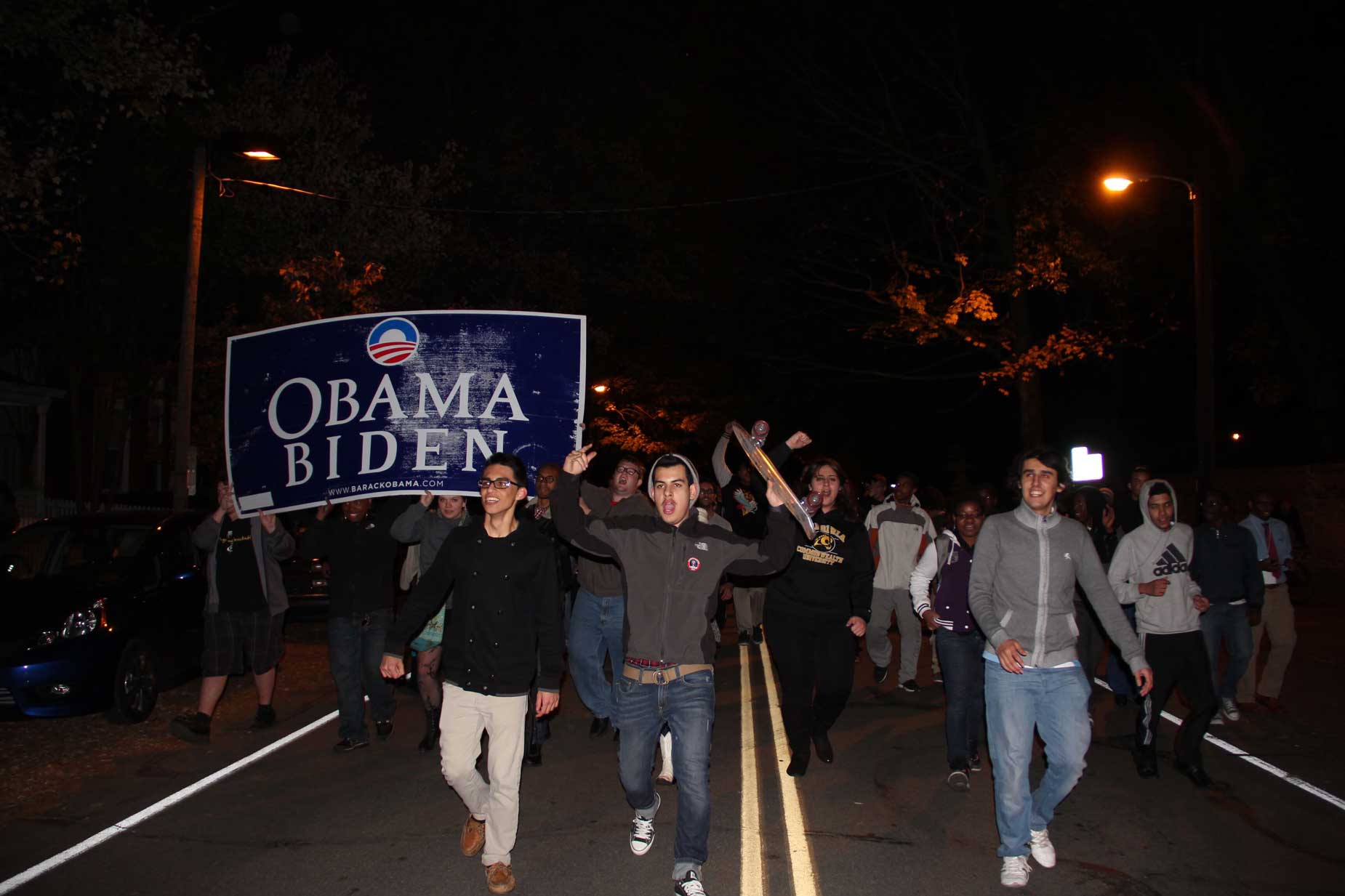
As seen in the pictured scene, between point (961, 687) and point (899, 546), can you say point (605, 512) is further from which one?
point (899, 546)

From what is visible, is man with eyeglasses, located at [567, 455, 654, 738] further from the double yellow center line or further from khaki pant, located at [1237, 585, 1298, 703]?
khaki pant, located at [1237, 585, 1298, 703]

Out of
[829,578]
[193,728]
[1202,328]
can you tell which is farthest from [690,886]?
[1202,328]

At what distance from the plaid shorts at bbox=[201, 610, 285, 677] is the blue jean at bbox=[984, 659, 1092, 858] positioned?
563 cm

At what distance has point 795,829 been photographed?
6250mm

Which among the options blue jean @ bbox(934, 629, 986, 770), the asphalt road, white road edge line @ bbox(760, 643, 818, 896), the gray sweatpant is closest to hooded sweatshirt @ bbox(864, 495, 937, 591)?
the gray sweatpant

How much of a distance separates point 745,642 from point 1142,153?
1424 cm

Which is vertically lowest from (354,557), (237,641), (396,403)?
(237,641)

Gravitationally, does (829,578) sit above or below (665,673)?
above

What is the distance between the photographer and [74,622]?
8703 mm

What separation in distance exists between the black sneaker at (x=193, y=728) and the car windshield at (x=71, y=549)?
1.92 meters

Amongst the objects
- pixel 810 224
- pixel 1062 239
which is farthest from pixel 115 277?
pixel 1062 239

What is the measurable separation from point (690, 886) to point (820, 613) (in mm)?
2788

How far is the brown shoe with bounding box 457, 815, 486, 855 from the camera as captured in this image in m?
5.71

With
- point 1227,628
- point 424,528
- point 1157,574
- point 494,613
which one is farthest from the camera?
point 1227,628
